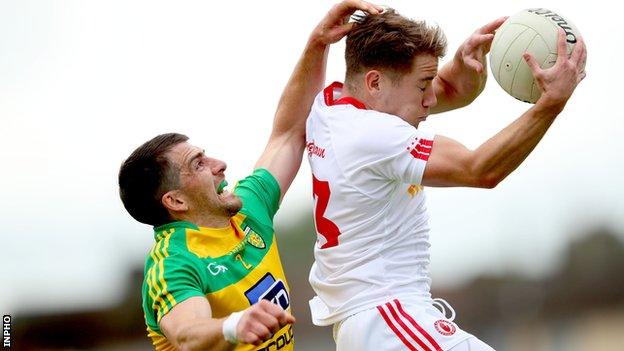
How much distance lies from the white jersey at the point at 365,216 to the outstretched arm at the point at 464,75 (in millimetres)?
706

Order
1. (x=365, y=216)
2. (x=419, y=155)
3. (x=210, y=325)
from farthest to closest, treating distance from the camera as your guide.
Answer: (x=365, y=216) < (x=419, y=155) < (x=210, y=325)

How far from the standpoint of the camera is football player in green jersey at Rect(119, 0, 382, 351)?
6.78 m

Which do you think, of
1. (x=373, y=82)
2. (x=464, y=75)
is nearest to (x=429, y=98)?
(x=373, y=82)

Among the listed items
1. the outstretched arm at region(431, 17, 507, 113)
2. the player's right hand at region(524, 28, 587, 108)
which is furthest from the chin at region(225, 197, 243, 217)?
the player's right hand at region(524, 28, 587, 108)

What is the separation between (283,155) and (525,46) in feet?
5.77

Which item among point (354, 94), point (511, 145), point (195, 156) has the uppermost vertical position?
point (354, 94)

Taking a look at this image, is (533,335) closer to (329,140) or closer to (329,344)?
(329,344)

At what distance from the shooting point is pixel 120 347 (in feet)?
61.6

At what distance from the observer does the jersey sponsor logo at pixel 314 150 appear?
261 inches

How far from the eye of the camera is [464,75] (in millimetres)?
7164

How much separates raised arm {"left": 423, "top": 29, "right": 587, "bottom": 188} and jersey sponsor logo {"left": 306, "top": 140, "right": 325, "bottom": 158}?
680 mm

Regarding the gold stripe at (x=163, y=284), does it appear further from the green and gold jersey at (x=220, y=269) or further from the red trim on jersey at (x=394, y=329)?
the red trim on jersey at (x=394, y=329)

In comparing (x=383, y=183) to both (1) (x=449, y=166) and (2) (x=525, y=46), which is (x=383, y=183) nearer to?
(1) (x=449, y=166)

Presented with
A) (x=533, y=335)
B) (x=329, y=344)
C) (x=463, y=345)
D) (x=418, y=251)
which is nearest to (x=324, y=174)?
(x=418, y=251)
